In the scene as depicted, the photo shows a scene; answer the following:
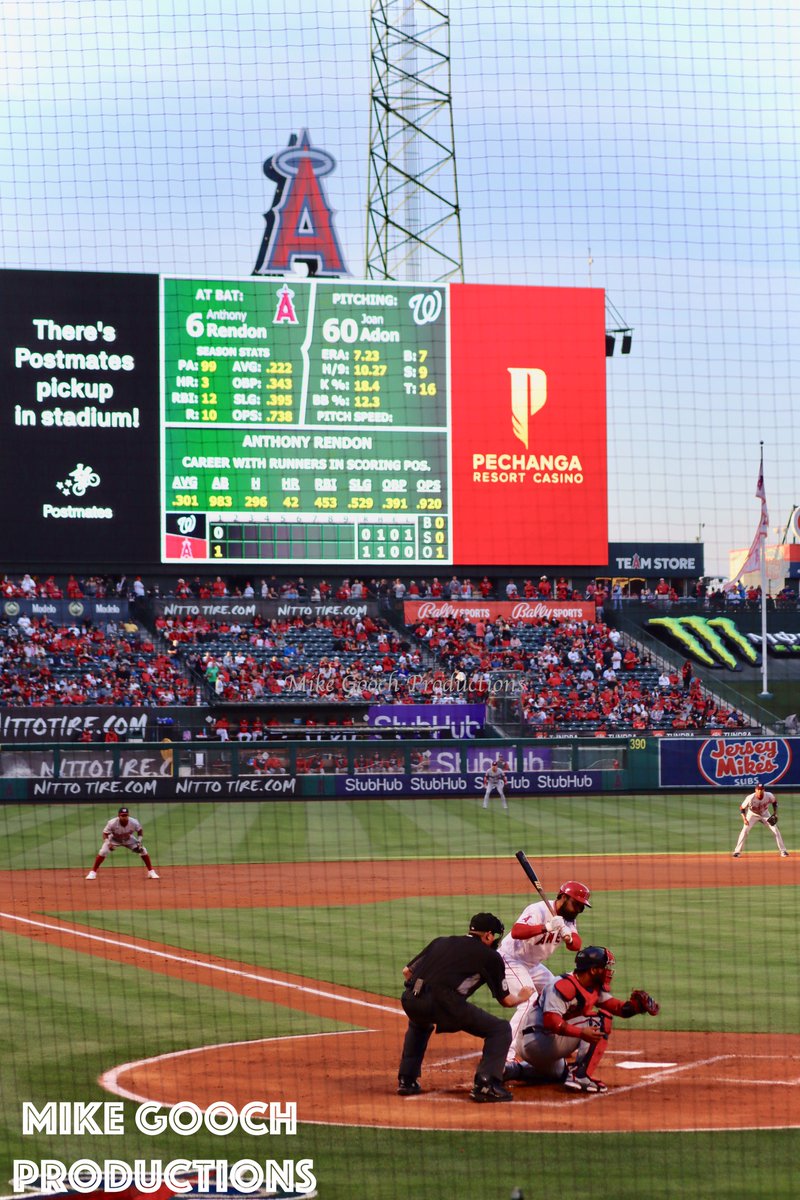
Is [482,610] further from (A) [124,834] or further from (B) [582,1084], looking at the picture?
(B) [582,1084]

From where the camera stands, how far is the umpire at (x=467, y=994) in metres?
10.0

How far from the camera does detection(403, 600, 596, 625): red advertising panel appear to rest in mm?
50781

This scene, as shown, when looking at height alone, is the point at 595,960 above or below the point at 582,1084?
above

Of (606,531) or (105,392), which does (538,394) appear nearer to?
(606,531)

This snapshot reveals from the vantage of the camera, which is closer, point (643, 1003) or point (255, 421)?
point (643, 1003)

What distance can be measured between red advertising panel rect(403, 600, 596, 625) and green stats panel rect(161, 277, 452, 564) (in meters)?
4.39

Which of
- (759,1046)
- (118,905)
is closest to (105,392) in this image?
(118,905)

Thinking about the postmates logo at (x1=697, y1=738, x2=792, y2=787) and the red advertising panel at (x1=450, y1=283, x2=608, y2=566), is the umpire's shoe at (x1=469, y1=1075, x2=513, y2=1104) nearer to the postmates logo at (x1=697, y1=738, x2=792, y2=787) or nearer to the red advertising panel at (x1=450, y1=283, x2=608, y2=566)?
the postmates logo at (x1=697, y1=738, x2=792, y2=787)

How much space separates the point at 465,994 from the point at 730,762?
3254 cm

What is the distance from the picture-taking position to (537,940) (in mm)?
10648

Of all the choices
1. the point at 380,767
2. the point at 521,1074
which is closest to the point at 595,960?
the point at 521,1074

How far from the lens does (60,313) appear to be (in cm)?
4500

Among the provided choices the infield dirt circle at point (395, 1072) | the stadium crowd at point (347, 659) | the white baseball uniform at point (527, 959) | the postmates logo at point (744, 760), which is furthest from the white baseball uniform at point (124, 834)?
the postmates logo at point (744, 760)

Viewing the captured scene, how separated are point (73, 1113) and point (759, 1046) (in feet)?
17.3
